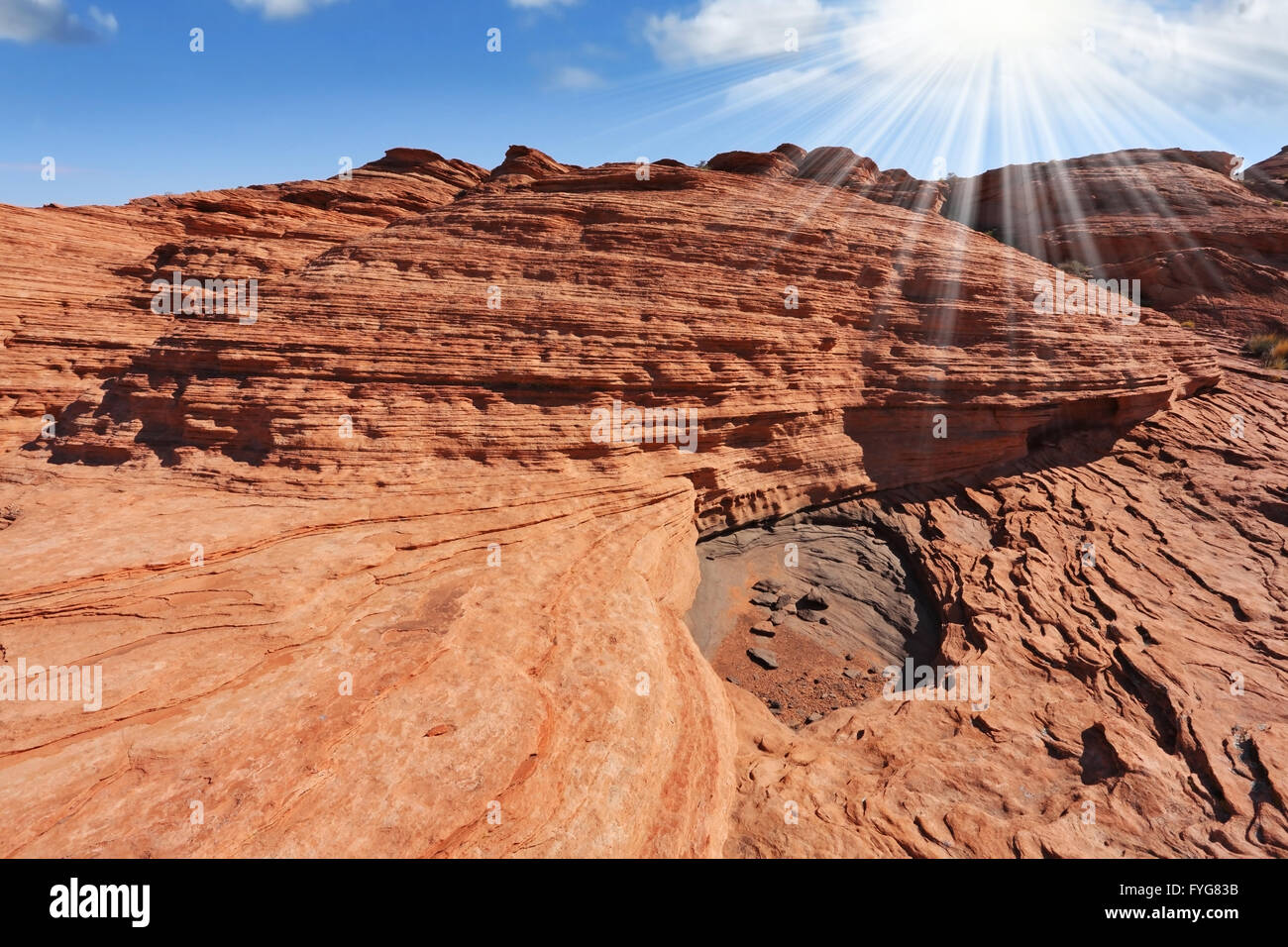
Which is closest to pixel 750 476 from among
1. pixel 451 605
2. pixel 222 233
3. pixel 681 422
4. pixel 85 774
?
pixel 681 422

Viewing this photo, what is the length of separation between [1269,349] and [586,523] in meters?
26.4

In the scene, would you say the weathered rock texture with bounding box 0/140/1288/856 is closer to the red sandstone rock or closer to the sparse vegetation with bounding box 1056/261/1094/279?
the red sandstone rock

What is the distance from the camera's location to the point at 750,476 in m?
12.5

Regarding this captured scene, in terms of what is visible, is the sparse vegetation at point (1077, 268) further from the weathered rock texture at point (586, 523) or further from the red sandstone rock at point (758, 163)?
the red sandstone rock at point (758, 163)

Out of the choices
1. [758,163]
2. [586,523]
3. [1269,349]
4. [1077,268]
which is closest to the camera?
[586,523]

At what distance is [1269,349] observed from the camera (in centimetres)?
2003

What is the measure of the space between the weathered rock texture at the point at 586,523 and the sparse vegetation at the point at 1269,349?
98.0 inches

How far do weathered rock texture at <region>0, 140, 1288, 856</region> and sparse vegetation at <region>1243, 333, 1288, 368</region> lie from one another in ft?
8.16

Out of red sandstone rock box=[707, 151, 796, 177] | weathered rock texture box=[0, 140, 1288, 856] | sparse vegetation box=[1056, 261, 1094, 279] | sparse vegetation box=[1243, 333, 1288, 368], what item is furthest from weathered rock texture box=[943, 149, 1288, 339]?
red sandstone rock box=[707, 151, 796, 177]

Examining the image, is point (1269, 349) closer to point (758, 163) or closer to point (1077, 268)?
point (1077, 268)

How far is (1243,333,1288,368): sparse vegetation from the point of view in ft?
62.5

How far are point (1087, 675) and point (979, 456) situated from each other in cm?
703

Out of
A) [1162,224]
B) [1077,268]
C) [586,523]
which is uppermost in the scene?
[1162,224]

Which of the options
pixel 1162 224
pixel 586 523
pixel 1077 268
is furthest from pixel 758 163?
pixel 1162 224
